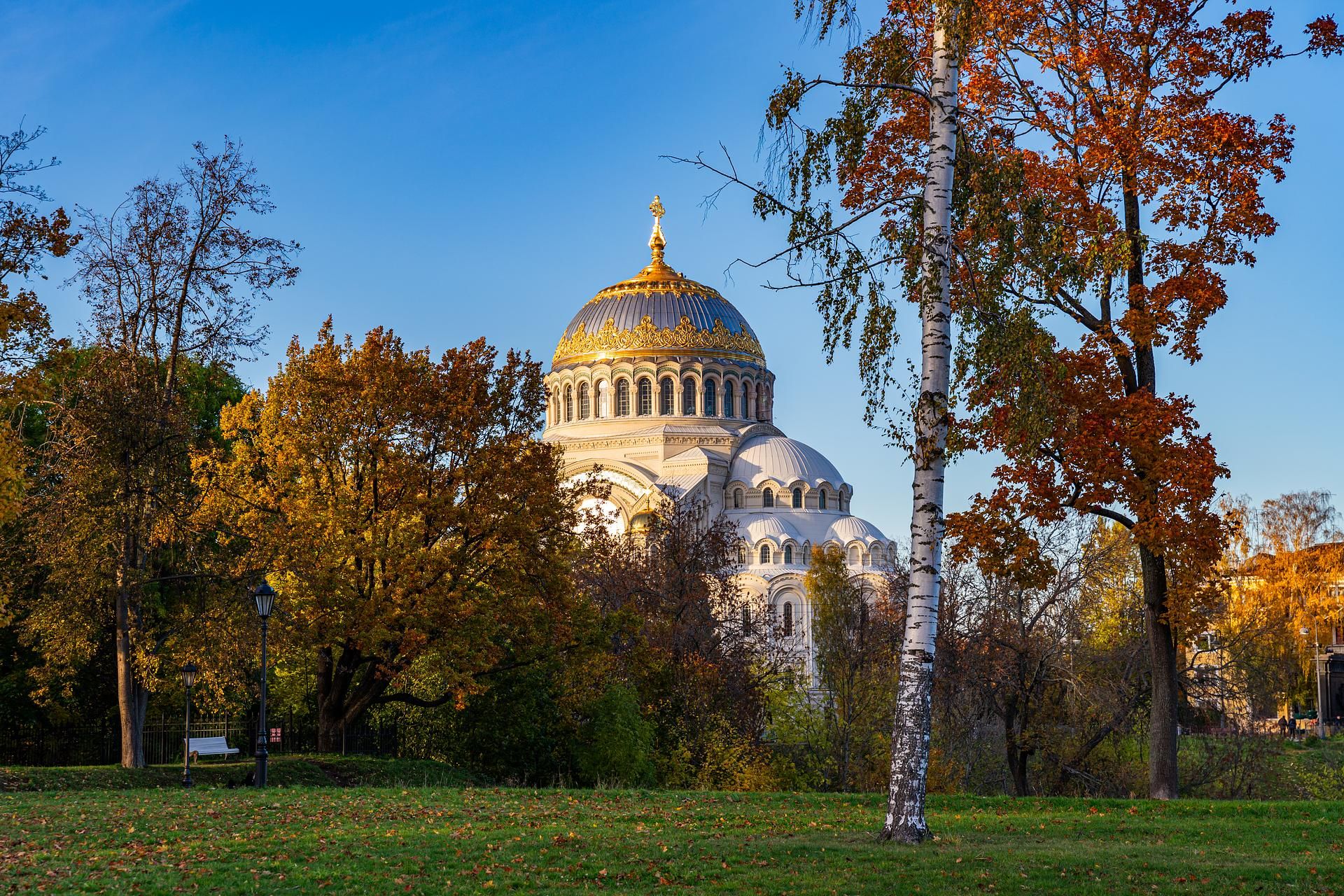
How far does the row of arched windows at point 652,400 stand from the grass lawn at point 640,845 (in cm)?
5191

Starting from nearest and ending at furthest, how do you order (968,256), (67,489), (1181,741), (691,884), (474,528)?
(691,884) → (968,256) → (67,489) → (474,528) → (1181,741)

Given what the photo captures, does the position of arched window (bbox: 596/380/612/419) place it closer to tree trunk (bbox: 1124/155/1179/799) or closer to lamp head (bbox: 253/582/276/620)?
lamp head (bbox: 253/582/276/620)

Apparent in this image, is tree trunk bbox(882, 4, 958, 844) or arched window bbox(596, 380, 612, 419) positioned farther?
arched window bbox(596, 380, 612, 419)

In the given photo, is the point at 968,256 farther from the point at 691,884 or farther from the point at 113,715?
the point at 113,715

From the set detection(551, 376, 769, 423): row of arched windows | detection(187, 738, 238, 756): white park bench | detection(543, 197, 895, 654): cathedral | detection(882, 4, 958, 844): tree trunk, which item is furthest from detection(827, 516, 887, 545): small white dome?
detection(882, 4, 958, 844): tree trunk

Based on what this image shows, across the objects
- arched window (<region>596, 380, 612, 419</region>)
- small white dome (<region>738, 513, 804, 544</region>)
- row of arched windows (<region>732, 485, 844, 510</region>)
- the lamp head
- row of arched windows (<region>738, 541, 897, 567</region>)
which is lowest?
the lamp head

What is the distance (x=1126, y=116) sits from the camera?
51.1ft

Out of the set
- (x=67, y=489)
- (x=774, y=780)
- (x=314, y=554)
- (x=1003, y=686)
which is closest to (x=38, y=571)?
(x=67, y=489)

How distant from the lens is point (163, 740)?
24.1m

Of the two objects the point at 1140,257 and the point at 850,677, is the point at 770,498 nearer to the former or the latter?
the point at 850,677

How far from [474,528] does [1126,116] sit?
11.3 metres

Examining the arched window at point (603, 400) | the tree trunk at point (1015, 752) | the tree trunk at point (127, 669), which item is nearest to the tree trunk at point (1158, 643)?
the tree trunk at point (1015, 752)

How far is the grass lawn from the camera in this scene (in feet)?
30.6

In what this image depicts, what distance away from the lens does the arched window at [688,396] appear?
66812 mm
